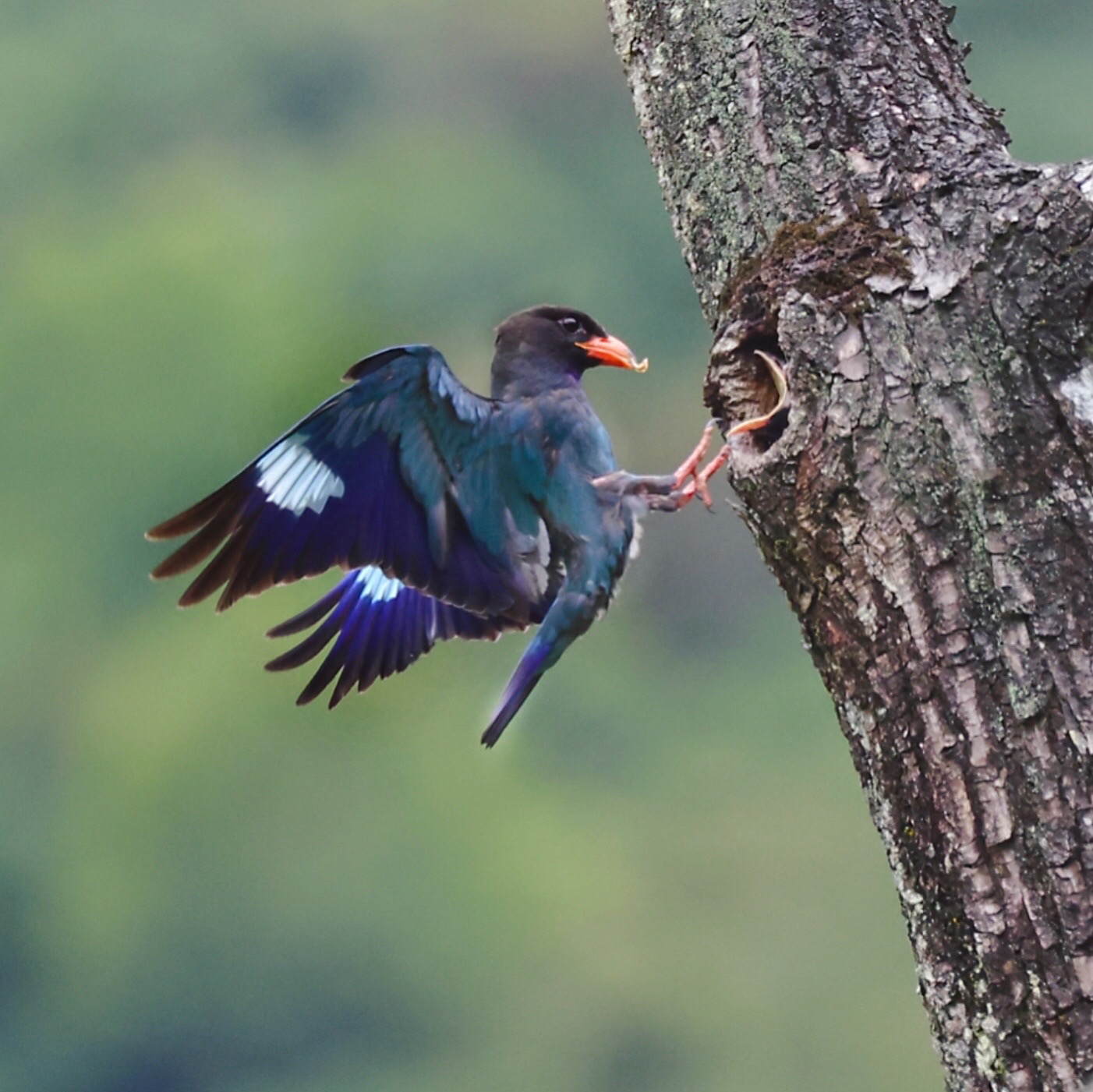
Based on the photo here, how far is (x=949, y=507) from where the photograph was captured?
1.26m

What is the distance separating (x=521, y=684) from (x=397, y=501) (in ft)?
1.05

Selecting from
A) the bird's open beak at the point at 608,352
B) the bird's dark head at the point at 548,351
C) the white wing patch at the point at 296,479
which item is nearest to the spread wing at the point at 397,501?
the white wing patch at the point at 296,479

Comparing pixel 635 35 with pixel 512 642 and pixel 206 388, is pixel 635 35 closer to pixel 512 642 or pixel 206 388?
pixel 512 642

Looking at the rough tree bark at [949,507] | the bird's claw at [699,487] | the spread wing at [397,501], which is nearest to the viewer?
the rough tree bark at [949,507]

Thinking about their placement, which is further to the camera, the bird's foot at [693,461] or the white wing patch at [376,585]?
the white wing patch at [376,585]

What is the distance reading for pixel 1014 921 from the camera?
117cm

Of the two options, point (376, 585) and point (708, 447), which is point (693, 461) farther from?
point (376, 585)

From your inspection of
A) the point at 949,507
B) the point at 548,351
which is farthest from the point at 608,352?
the point at 949,507

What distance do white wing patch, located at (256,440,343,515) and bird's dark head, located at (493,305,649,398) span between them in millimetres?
387

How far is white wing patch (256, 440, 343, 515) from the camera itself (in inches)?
74.1

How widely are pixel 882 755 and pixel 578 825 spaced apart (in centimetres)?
348

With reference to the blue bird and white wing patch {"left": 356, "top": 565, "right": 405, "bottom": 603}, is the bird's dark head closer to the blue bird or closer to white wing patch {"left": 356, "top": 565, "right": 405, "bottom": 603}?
A: the blue bird

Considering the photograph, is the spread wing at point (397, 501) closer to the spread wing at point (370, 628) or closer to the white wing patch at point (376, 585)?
the spread wing at point (370, 628)

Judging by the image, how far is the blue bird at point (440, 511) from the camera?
1873 mm
